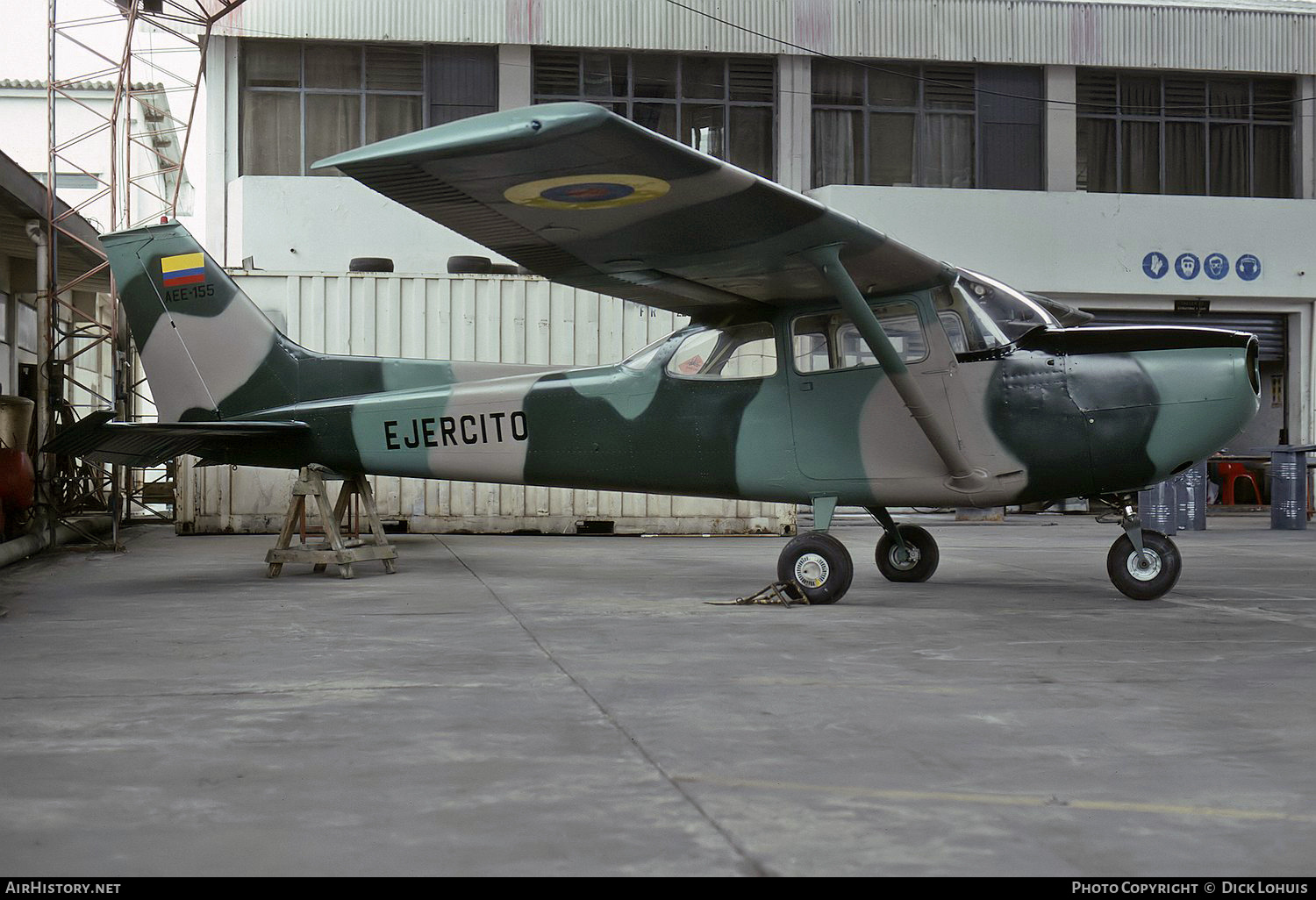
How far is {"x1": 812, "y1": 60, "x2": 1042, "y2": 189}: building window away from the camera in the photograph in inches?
914

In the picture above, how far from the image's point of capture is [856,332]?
8.12m

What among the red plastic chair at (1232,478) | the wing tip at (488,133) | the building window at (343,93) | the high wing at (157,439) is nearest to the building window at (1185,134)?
the red plastic chair at (1232,478)

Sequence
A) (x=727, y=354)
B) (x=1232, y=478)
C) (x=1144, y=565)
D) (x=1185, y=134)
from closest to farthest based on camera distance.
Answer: (x=1144, y=565)
(x=727, y=354)
(x=1232, y=478)
(x=1185, y=134)

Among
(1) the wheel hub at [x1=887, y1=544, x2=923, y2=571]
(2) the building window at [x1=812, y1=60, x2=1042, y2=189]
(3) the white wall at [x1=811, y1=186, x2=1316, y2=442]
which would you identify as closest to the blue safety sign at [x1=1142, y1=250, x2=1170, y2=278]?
(3) the white wall at [x1=811, y1=186, x2=1316, y2=442]

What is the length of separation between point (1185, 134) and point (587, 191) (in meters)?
21.6

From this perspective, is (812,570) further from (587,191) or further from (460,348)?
(460,348)

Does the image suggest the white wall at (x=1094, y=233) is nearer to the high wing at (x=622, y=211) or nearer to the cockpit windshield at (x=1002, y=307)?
the cockpit windshield at (x=1002, y=307)

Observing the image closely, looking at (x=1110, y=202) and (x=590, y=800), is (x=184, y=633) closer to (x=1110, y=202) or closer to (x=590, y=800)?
(x=590, y=800)

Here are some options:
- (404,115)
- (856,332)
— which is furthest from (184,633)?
(404,115)

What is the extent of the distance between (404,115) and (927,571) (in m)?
15.9

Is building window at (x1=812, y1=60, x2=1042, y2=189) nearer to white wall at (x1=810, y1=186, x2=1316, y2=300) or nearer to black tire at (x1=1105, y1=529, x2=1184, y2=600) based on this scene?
white wall at (x1=810, y1=186, x2=1316, y2=300)

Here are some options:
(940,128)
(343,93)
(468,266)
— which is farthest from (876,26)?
(468,266)

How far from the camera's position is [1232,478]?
23719mm

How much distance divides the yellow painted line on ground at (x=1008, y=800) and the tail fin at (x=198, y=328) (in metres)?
7.46
